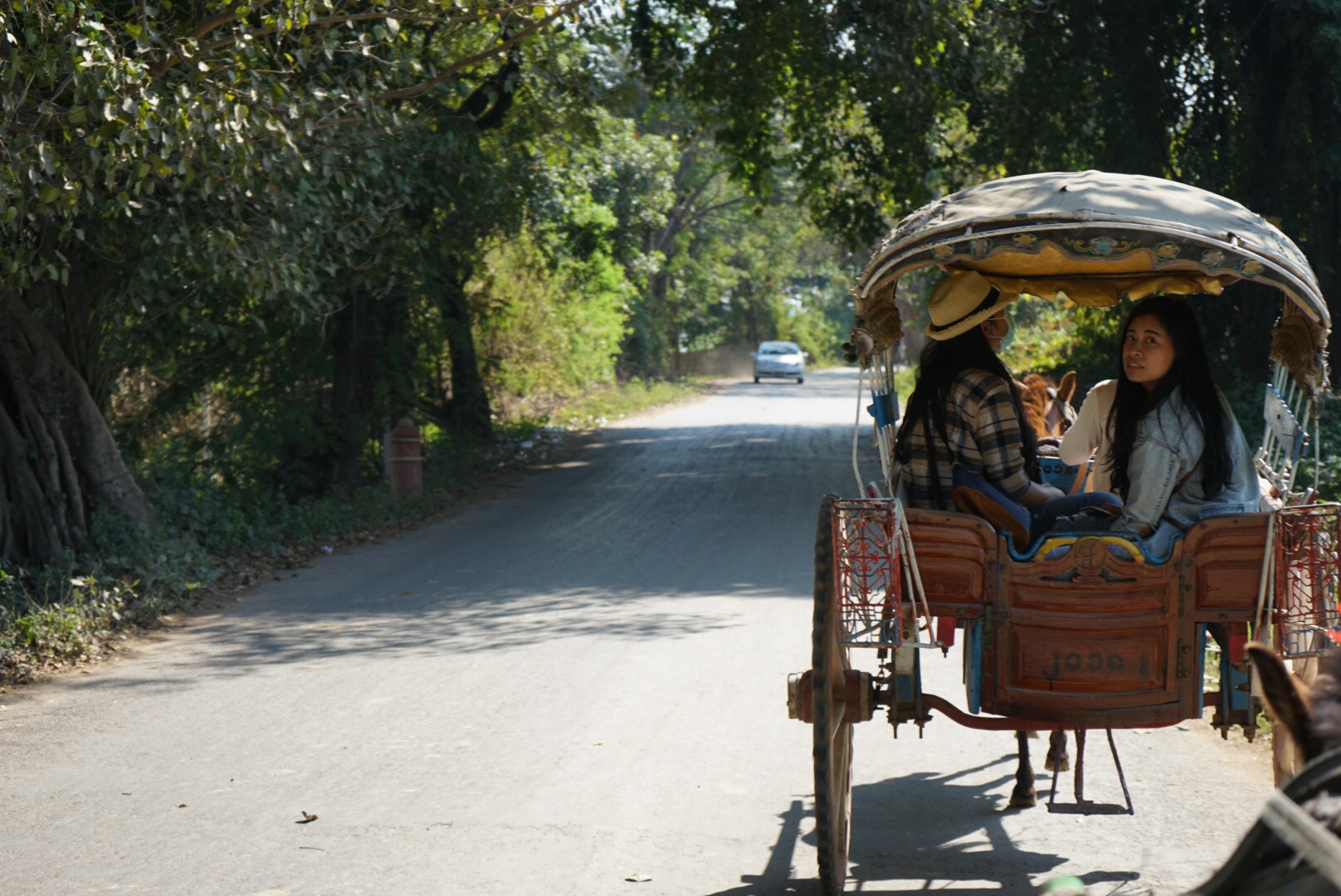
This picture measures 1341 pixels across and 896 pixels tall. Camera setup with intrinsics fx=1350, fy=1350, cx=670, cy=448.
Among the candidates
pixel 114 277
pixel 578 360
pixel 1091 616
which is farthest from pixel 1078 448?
pixel 578 360

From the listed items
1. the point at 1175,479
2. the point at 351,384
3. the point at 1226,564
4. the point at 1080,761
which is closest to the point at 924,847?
the point at 1080,761

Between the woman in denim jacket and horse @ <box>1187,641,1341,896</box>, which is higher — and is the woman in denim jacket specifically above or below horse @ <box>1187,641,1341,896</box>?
above

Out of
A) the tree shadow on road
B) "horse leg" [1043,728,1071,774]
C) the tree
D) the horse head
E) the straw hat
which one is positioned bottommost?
the tree shadow on road

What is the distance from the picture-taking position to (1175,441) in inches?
196

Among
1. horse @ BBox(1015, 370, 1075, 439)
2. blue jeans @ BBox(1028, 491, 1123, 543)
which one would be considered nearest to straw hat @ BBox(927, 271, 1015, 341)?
blue jeans @ BBox(1028, 491, 1123, 543)

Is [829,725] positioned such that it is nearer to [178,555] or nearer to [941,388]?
[941,388]

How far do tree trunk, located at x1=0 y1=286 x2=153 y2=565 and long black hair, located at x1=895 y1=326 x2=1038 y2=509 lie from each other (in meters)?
7.33

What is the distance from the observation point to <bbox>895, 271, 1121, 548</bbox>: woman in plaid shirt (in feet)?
16.8

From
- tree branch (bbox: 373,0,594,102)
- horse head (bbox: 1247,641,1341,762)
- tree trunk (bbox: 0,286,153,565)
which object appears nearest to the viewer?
horse head (bbox: 1247,641,1341,762)

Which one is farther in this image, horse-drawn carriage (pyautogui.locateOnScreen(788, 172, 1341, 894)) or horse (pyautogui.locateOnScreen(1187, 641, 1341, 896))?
horse-drawn carriage (pyautogui.locateOnScreen(788, 172, 1341, 894))

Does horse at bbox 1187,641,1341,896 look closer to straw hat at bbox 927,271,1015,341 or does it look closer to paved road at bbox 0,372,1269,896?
paved road at bbox 0,372,1269,896

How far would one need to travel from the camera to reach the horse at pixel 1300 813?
164cm

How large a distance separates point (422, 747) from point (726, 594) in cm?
423

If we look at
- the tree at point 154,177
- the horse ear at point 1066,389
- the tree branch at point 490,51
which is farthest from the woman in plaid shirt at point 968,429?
the tree branch at point 490,51
